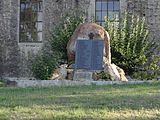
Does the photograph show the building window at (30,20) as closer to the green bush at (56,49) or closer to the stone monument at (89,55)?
the green bush at (56,49)

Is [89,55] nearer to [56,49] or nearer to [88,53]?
[88,53]

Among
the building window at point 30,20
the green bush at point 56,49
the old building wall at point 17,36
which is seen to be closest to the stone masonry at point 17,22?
the old building wall at point 17,36

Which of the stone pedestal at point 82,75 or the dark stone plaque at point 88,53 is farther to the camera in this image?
the dark stone plaque at point 88,53

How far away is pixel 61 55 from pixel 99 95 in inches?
316

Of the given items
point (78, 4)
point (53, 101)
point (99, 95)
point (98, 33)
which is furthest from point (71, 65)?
point (53, 101)

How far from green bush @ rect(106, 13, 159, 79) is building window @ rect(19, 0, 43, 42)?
377cm

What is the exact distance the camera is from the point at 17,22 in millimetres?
21500

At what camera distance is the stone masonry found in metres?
20.9

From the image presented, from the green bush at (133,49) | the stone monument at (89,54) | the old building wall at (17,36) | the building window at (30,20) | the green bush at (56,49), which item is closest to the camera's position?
the green bush at (56,49)

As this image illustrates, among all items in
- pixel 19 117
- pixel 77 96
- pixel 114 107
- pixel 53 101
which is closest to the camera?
pixel 19 117

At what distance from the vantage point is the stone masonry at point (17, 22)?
20891 mm

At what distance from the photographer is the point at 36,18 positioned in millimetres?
21641

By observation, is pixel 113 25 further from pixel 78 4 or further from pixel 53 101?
pixel 53 101

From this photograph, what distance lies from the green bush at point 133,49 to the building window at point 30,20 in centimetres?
377
